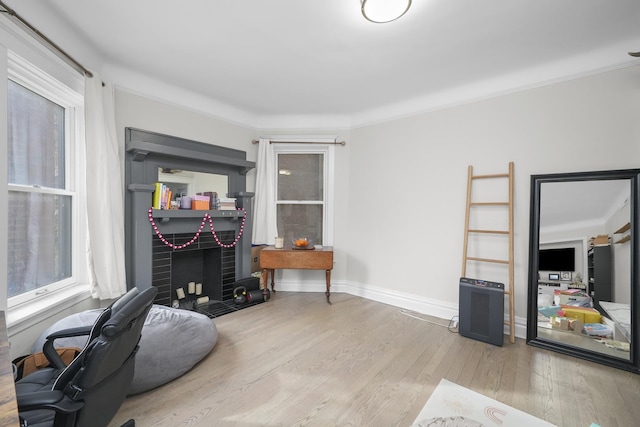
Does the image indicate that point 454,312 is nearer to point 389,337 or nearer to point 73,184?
point 389,337

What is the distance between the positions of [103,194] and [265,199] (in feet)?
6.14

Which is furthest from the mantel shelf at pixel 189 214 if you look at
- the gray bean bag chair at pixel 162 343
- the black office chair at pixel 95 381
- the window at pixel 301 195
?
the black office chair at pixel 95 381

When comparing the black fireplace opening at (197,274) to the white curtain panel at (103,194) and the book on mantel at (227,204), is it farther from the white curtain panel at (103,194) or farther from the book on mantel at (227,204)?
the white curtain panel at (103,194)

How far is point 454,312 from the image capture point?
9.97 feet

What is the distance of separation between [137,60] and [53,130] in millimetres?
928

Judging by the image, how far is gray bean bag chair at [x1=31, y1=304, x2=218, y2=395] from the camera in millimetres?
1812

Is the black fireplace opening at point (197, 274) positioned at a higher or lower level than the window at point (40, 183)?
lower

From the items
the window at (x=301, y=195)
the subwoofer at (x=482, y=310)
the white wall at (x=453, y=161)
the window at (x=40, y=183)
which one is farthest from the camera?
the window at (x=301, y=195)

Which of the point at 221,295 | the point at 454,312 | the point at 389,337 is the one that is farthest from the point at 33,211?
the point at 454,312

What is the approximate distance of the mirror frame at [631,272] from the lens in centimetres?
212

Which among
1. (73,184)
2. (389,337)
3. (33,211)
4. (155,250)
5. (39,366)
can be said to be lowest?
(389,337)

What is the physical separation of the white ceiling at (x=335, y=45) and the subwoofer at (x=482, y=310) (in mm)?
1894

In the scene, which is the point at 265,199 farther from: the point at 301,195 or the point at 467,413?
the point at 467,413

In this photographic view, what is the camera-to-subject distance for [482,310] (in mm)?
2609
